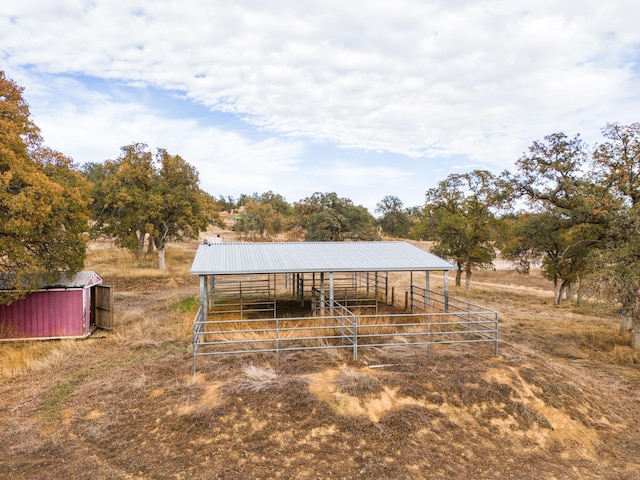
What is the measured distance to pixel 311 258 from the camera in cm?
1482

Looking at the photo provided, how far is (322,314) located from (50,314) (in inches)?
363

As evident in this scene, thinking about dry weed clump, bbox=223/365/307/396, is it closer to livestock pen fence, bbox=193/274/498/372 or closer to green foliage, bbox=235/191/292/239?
livestock pen fence, bbox=193/274/498/372

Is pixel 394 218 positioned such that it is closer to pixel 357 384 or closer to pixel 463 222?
pixel 463 222

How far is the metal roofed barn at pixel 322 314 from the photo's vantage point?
34.6 ft

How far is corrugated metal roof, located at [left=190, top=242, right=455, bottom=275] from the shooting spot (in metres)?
12.9

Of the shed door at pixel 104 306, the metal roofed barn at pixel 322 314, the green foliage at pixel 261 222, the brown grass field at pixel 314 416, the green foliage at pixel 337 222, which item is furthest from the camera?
the green foliage at pixel 261 222

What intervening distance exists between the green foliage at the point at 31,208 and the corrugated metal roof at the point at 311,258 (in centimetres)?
439

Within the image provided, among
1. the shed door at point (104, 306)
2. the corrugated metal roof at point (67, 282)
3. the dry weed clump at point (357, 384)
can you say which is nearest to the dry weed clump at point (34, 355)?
the shed door at point (104, 306)

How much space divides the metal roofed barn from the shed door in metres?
3.46

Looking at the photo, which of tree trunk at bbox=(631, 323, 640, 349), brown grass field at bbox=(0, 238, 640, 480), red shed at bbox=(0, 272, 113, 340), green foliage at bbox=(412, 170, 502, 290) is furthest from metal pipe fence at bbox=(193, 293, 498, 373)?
green foliage at bbox=(412, 170, 502, 290)

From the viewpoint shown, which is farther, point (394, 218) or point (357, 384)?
point (394, 218)

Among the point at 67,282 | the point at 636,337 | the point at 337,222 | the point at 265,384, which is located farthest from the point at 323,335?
the point at 337,222

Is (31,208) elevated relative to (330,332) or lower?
elevated

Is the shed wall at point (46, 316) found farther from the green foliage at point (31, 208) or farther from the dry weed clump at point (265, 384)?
the dry weed clump at point (265, 384)
